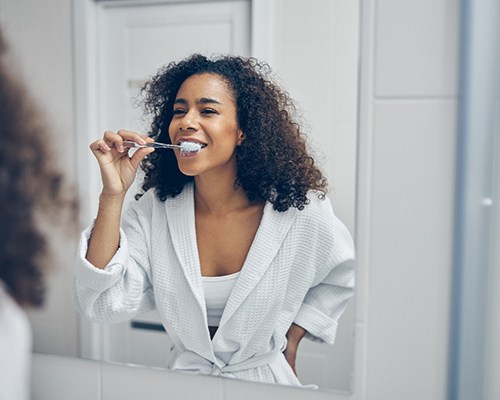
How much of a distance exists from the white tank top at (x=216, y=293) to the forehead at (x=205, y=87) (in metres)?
0.26

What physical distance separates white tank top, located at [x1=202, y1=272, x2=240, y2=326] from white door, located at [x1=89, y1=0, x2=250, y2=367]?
9cm

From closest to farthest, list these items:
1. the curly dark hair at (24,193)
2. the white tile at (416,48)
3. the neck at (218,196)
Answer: the white tile at (416,48) → the neck at (218,196) → the curly dark hair at (24,193)

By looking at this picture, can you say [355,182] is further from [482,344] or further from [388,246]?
[482,344]

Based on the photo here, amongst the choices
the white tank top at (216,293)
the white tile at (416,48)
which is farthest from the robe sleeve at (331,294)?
the white tile at (416,48)

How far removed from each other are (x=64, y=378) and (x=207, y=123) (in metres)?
0.51

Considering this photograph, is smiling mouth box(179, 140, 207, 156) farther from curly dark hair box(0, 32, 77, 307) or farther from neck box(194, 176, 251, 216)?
curly dark hair box(0, 32, 77, 307)

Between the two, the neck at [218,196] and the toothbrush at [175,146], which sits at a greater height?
the toothbrush at [175,146]

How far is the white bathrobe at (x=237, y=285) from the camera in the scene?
0.78 meters

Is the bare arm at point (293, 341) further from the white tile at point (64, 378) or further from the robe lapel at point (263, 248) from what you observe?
the white tile at point (64, 378)

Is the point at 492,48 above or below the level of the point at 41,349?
above

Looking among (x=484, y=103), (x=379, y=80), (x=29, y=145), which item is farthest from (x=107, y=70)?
(x=484, y=103)

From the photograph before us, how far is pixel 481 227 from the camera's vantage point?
0.70 meters

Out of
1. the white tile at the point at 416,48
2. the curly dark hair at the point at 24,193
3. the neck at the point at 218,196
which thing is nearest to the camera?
the white tile at the point at 416,48

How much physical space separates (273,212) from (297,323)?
163 mm
